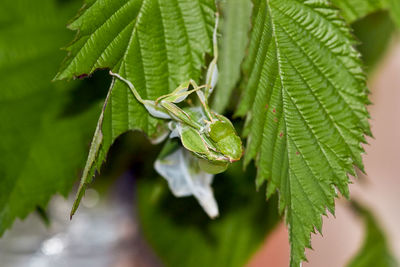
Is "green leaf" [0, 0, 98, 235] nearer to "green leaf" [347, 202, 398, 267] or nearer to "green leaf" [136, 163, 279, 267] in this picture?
"green leaf" [136, 163, 279, 267]

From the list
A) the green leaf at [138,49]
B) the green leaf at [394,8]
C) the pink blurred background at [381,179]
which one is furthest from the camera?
the pink blurred background at [381,179]

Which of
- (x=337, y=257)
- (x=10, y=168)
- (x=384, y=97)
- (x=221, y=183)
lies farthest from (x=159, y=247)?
(x=384, y=97)

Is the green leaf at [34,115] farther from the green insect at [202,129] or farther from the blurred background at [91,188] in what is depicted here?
the green insect at [202,129]

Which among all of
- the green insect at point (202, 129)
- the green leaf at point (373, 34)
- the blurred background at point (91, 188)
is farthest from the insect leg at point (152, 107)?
the green leaf at point (373, 34)

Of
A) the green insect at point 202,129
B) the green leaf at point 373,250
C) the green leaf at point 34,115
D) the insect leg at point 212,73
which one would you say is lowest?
the green leaf at point 373,250

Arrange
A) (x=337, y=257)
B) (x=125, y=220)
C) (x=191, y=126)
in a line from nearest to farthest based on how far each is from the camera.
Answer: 1. (x=191, y=126)
2. (x=125, y=220)
3. (x=337, y=257)

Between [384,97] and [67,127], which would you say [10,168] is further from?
[384,97]

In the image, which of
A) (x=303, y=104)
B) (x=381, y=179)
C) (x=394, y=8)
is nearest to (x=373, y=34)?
(x=394, y=8)
